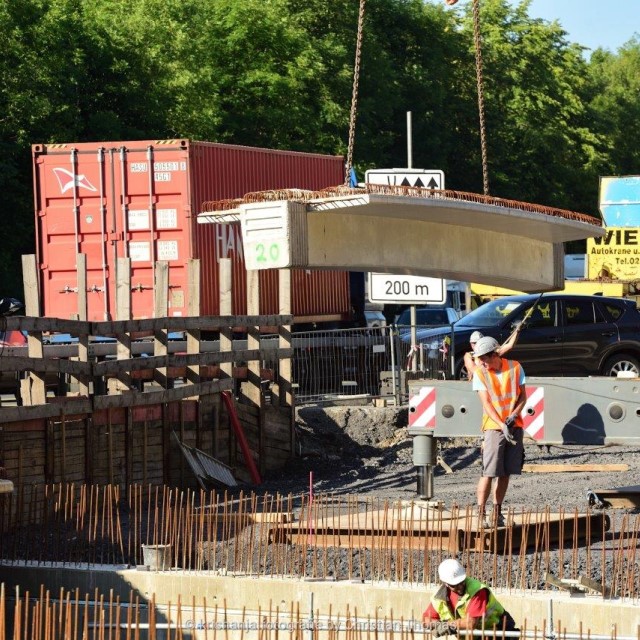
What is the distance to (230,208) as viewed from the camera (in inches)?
474

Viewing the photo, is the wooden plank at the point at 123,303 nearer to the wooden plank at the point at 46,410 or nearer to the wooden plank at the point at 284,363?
the wooden plank at the point at 46,410

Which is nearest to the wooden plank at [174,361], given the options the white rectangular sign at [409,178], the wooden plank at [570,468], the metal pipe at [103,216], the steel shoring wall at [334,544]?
the steel shoring wall at [334,544]

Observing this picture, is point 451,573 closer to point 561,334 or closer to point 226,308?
point 226,308

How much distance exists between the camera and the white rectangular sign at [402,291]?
19.3 m

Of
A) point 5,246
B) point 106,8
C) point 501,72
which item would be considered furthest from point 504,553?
point 501,72

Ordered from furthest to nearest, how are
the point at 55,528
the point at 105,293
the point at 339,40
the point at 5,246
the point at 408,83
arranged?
the point at 408,83
the point at 339,40
the point at 5,246
the point at 105,293
the point at 55,528

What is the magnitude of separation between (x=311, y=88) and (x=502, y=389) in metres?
40.0

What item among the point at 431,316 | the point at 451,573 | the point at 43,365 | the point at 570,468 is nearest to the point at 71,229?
the point at 570,468

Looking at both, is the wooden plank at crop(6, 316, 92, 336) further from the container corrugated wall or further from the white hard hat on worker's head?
the container corrugated wall

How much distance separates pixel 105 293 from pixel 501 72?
43.8 m

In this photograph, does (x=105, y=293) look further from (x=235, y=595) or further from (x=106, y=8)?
(x=106, y=8)

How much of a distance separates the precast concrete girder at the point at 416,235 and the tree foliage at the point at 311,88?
24269 mm

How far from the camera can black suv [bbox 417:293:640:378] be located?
23.8 metres

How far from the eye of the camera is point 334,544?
12.2 metres
